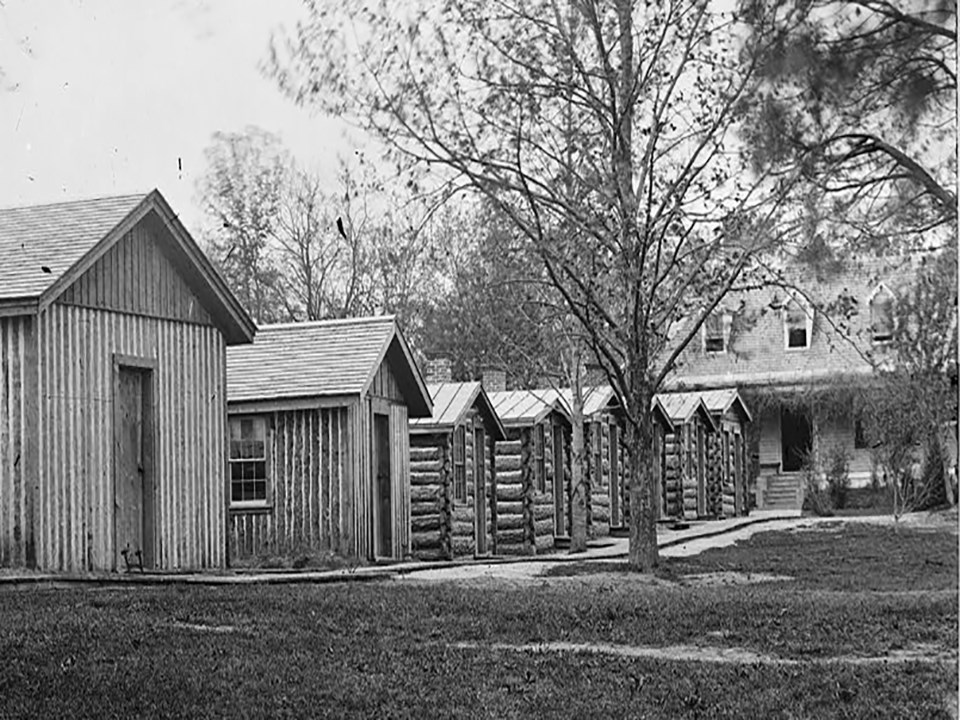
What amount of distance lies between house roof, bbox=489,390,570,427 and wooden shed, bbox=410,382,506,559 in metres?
0.97

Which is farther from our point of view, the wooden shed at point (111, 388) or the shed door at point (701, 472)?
the shed door at point (701, 472)

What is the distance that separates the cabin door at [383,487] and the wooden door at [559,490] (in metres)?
7.37

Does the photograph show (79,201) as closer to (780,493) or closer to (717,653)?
(717,653)

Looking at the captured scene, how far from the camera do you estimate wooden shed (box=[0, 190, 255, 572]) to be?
1625cm

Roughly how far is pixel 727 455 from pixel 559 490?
37.5ft

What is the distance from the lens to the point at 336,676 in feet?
33.7

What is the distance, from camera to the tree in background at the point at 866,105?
9.09 metres

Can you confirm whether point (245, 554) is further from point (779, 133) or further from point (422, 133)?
point (779, 133)

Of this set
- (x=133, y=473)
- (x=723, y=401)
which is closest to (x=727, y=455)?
(x=723, y=401)

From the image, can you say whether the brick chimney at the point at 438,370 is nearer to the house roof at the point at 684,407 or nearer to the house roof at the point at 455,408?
the house roof at the point at 455,408

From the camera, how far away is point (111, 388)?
693 inches

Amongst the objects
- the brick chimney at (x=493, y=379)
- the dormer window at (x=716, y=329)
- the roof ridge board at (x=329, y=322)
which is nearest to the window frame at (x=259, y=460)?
the roof ridge board at (x=329, y=322)

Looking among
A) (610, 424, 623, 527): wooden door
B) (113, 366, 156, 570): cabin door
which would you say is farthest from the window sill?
(610, 424, 623, 527): wooden door

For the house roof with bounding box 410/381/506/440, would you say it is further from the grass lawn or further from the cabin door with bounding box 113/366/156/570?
the grass lawn
